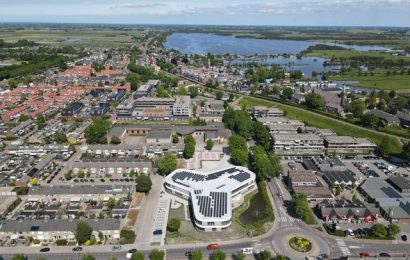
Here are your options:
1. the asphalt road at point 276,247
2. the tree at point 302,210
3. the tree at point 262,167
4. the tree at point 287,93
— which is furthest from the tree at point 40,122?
the tree at point 287,93

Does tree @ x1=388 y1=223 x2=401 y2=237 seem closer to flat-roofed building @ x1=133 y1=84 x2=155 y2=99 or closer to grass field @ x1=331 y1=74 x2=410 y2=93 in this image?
flat-roofed building @ x1=133 y1=84 x2=155 y2=99

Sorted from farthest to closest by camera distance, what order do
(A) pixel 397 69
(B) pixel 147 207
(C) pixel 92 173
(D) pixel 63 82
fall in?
(A) pixel 397 69 < (D) pixel 63 82 < (C) pixel 92 173 < (B) pixel 147 207

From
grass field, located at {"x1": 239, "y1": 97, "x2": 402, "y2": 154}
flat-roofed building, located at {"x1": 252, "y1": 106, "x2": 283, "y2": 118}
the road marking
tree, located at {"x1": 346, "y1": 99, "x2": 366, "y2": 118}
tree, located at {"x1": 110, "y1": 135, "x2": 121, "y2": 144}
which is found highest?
tree, located at {"x1": 346, "y1": 99, "x2": 366, "y2": 118}

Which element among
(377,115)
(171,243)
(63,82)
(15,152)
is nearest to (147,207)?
(171,243)

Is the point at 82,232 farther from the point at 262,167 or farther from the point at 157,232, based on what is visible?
the point at 262,167

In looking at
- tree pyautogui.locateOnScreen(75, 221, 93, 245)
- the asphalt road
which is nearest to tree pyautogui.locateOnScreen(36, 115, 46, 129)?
the asphalt road

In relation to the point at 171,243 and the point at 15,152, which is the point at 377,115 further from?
the point at 15,152

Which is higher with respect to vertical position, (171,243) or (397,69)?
(397,69)
